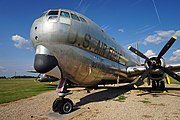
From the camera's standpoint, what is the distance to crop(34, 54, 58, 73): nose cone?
24.9ft

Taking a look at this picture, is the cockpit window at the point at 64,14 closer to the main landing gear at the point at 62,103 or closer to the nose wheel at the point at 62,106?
the main landing gear at the point at 62,103

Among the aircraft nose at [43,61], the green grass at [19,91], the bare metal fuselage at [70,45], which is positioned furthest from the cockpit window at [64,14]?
the green grass at [19,91]

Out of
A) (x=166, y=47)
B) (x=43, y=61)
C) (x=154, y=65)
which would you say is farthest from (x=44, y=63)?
(x=166, y=47)

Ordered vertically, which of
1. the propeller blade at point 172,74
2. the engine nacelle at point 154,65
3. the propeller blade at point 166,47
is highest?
the propeller blade at point 166,47

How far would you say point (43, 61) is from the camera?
765cm

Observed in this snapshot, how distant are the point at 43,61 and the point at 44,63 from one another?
0.37 feet

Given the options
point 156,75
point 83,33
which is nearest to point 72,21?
point 83,33

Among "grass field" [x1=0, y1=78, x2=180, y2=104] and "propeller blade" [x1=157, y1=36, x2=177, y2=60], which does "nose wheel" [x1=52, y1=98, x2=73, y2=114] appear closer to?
"grass field" [x1=0, y1=78, x2=180, y2=104]

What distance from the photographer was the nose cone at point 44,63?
7.59 metres

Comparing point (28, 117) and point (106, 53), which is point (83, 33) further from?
point (28, 117)

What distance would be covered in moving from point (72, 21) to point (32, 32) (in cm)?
Answer: 217

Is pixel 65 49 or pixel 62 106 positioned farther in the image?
pixel 65 49

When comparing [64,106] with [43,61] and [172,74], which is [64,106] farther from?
[172,74]

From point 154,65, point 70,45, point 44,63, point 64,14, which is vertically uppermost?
point 64,14
